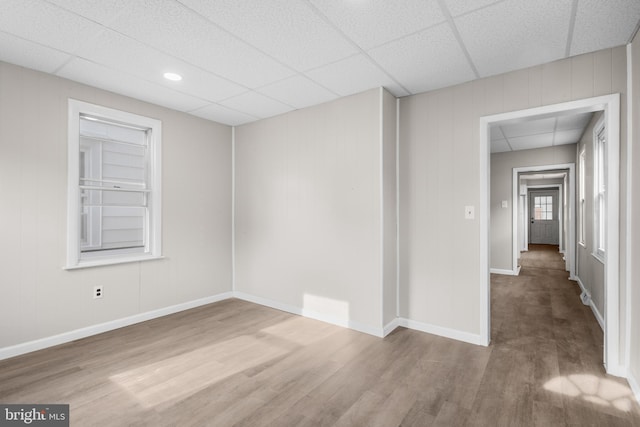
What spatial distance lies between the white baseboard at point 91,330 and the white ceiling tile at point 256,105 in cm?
264

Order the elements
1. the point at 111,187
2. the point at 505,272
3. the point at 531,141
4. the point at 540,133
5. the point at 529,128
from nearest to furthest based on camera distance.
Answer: the point at 111,187
the point at 529,128
the point at 540,133
the point at 531,141
the point at 505,272

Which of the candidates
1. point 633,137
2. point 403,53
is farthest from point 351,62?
point 633,137

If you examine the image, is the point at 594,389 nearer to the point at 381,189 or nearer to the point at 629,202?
the point at 629,202

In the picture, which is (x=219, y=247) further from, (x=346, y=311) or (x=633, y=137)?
(x=633, y=137)

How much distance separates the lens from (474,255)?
124 inches

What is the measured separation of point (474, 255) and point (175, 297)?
3598mm

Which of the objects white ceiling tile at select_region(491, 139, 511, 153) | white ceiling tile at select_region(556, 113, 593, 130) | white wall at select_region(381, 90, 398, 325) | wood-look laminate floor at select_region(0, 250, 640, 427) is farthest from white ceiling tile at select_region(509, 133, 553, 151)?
white wall at select_region(381, 90, 398, 325)

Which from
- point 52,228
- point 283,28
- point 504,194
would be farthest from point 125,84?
point 504,194

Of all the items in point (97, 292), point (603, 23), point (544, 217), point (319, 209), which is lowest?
point (97, 292)

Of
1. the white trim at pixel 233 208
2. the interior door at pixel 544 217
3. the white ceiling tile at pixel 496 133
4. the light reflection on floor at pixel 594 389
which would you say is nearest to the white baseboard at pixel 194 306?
the white trim at pixel 233 208

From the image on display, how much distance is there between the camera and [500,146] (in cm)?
616

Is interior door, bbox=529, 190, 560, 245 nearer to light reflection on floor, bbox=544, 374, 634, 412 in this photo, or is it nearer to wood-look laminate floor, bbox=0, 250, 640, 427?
wood-look laminate floor, bbox=0, 250, 640, 427

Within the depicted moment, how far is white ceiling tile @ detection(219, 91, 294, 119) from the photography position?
12.0 feet

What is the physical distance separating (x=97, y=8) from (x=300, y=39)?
1348 mm
